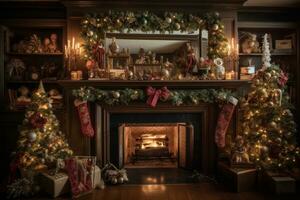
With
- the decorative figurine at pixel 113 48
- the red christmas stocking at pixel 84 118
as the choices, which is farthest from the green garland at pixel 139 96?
the decorative figurine at pixel 113 48

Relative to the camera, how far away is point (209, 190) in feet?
12.4

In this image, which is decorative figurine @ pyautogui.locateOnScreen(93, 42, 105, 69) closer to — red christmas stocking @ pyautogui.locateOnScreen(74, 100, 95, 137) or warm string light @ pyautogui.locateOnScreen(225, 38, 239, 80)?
red christmas stocking @ pyautogui.locateOnScreen(74, 100, 95, 137)

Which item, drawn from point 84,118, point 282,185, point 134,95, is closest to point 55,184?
point 84,118

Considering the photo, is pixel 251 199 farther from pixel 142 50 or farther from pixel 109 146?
pixel 142 50

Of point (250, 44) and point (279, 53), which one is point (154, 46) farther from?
point (279, 53)

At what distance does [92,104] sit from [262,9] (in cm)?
291

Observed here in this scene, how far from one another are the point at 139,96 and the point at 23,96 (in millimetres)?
1774

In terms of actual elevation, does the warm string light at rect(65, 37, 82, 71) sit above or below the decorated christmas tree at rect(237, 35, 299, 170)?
above

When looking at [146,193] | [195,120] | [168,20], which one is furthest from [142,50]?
[146,193]

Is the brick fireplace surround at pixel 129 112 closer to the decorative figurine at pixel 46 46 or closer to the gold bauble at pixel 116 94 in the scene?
the gold bauble at pixel 116 94

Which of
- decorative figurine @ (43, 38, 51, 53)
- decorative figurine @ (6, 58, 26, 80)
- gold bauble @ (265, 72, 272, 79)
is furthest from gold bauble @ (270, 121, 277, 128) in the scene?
decorative figurine @ (6, 58, 26, 80)

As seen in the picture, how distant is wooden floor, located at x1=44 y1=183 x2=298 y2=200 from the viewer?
3502 millimetres

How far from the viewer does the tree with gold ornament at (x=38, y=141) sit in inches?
147

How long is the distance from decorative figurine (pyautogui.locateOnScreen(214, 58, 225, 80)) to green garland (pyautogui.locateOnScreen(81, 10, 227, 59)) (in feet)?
0.33
